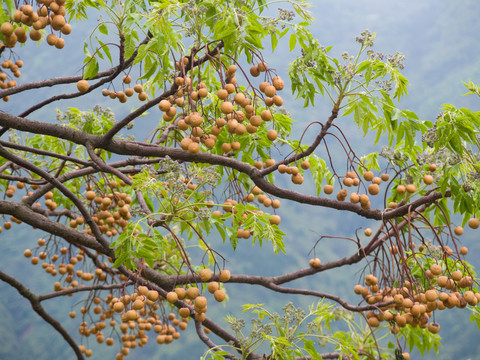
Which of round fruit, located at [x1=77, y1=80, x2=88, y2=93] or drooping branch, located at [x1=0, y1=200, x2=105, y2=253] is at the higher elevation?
round fruit, located at [x1=77, y1=80, x2=88, y2=93]

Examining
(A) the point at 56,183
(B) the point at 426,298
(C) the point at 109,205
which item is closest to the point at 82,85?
(A) the point at 56,183

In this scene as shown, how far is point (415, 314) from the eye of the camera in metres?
1.54

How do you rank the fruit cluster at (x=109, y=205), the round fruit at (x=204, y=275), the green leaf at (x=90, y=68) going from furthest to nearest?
1. the fruit cluster at (x=109, y=205)
2. the green leaf at (x=90, y=68)
3. the round fruit at (x=204, y=275)

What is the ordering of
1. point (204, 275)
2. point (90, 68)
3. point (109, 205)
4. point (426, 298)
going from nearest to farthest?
point (204, 275)
point (426, 298)
point (90, 68)
point (109, 205)

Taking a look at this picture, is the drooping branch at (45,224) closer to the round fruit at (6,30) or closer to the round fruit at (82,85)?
the round fruit at (82,85)

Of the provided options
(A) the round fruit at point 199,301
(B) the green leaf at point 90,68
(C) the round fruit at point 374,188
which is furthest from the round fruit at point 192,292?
(B) the green leaf at point 90,68

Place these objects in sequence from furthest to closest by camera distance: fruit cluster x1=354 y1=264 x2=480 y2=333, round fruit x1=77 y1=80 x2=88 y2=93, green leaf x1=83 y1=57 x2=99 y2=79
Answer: green leaf x1=83 y1=57 x2=99 y2=79 < round fruit x1=77 y1=80 x2=88 y2=93 < fruit cluster x1=354 y1=264 x2=480 y2=333

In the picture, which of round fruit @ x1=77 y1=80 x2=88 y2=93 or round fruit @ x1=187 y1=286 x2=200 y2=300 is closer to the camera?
round fruit @ x1=187 y1=286 x2=200 y2=300

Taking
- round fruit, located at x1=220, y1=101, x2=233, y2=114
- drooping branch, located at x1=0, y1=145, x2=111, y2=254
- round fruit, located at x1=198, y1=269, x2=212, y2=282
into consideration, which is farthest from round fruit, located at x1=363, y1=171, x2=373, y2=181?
drooping branch, located at x1=0, y1=145, x2=111, y2=254

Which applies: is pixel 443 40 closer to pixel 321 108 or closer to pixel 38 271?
pixel 321 108

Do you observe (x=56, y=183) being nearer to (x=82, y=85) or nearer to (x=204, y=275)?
(x=82, y=85)

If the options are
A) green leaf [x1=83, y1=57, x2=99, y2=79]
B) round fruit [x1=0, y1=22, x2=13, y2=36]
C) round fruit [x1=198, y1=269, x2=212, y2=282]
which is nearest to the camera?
round fruit [x1=0, y1=22, x2=13, y2=36]

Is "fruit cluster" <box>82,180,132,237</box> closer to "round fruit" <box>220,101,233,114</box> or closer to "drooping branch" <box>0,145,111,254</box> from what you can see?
"drooping branch" <box>0,145,111,254</box>

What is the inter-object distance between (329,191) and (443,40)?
155 inches
